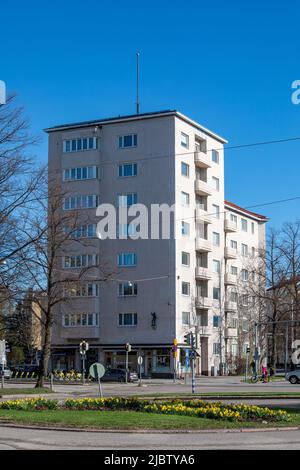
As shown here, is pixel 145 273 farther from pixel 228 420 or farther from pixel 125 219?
pixel 228 420

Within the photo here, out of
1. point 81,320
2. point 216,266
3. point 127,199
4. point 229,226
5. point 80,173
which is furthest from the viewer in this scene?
point 229,226

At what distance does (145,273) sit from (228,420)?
179 feet

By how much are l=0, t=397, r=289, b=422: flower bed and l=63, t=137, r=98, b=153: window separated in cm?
5525

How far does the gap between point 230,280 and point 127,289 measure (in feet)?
61.6

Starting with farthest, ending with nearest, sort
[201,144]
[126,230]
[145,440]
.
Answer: [201,144], [126,230], [145,440]

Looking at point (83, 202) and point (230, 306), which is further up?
point (83, 202)

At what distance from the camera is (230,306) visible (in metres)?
87.1

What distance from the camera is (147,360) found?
73.3 m

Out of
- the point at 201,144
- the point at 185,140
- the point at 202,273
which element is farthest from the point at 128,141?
the point at 202,273

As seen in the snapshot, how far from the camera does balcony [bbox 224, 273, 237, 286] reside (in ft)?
287

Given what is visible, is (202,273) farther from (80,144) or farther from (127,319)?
(80,144)

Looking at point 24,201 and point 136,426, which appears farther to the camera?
point 24,201

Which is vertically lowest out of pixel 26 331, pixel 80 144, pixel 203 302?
pixel 26 331
